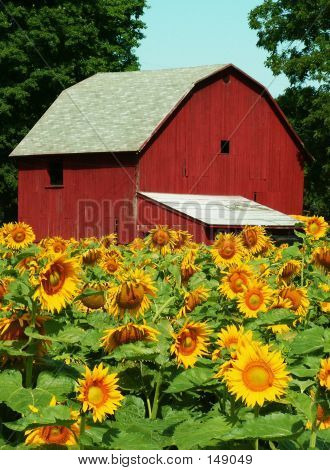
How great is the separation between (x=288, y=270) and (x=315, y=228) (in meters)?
0.71

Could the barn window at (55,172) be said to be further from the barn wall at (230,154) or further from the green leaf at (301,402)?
the green leaf at (301,402)

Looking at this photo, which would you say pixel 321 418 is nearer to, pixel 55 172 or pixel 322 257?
pixel 322 257

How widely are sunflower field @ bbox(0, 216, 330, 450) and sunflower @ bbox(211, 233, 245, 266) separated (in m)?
1.34

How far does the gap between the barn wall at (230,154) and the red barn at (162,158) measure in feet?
0.14

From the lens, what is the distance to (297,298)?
5.02 meters

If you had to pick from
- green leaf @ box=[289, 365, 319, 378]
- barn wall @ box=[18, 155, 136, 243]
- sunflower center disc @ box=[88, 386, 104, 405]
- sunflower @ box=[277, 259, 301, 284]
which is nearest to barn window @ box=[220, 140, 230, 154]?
barn wall @ box=[18, 155, 136, 243]

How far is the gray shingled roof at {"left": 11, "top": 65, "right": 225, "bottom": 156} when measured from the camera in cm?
3145

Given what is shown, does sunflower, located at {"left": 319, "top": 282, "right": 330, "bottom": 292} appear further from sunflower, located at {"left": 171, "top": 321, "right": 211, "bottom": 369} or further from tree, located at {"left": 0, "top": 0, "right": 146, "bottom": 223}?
tree, located at {"left": 0, "top": 0, "right": 146, "bottom": 223}

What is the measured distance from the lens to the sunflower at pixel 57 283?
11.8ft

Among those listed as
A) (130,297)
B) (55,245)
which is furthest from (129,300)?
(55,245)

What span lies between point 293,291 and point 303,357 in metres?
1.45

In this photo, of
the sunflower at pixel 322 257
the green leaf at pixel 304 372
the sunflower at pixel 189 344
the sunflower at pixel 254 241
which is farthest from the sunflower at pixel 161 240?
the green leaf at pixel 304 372

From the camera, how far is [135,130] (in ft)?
103

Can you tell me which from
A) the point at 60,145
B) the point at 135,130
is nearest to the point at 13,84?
the point at 60,145
